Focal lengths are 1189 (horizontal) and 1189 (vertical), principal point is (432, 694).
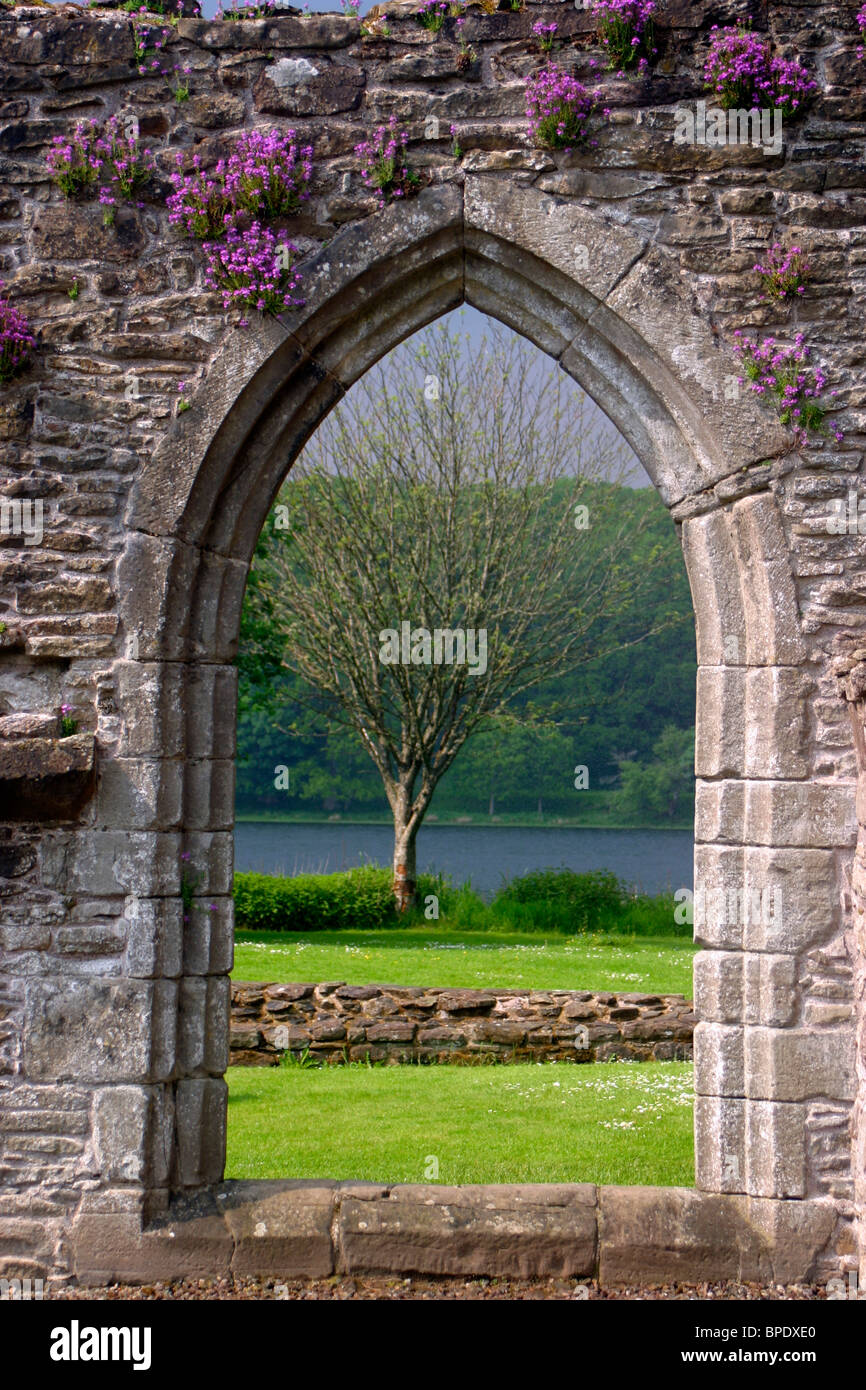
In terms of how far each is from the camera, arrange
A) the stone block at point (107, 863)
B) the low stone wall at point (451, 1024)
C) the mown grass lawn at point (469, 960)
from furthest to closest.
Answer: the mown grass lawn at point (469, 960)
the low stone wall at point (451, 1024)
the stone block at point (107, 863)

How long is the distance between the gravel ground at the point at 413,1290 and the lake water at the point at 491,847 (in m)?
23.7

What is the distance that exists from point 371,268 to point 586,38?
1.04 meters

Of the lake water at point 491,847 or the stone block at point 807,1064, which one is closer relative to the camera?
Answer: the stone block at point 807,1064

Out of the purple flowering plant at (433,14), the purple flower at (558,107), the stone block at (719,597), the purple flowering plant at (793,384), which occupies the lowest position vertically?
the stone block at (719,597)

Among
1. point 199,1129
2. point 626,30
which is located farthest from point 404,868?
point 626,30

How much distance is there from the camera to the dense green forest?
32.6 m

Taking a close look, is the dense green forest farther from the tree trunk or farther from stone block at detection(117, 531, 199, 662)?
stone block at detection(117, 531, 199, 662)

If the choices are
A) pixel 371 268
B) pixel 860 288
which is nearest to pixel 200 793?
pixel 371 268

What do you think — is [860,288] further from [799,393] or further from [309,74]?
[309,74]

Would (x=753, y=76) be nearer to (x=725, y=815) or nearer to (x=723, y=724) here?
(x=723, y=724)

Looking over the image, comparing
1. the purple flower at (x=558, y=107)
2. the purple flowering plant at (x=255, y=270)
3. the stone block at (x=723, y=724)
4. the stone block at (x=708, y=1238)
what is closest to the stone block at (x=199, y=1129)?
the stone block at (x=708, y=1238)

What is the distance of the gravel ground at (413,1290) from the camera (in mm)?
3674

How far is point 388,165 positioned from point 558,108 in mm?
582

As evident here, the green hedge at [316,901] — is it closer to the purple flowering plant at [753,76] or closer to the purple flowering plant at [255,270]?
the purple flowering plant at [255,270]
